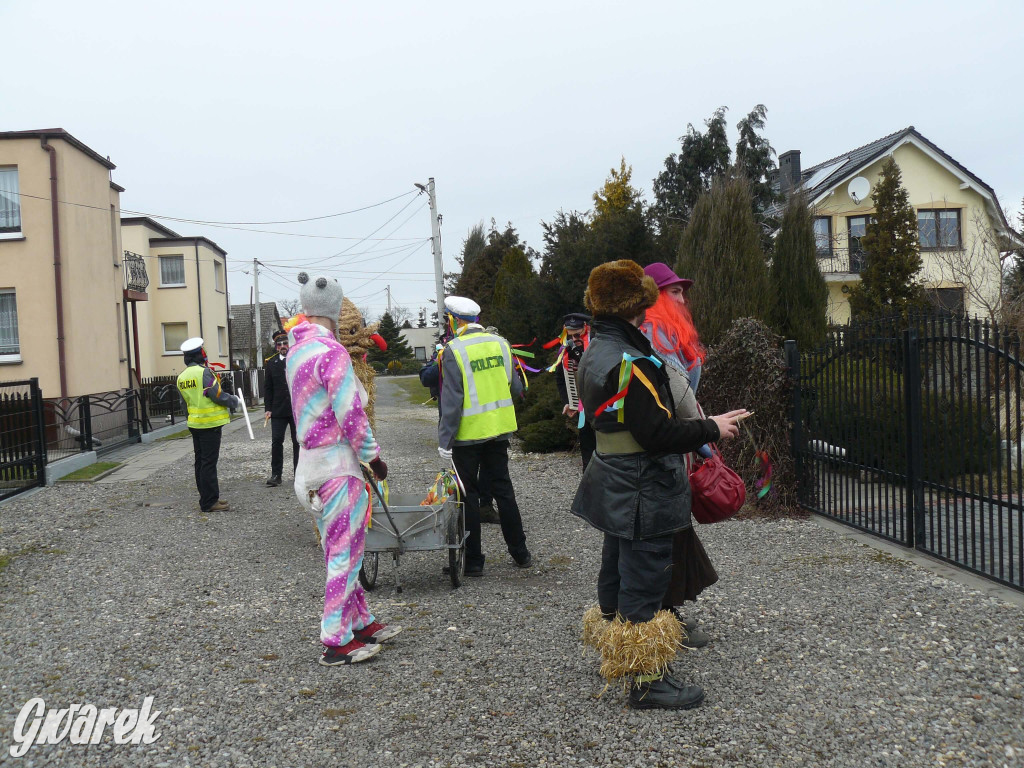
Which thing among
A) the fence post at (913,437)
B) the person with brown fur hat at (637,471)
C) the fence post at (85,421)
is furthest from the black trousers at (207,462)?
the fence post at (913,437)

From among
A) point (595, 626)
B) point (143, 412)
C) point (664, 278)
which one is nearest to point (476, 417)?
point (664, 278)

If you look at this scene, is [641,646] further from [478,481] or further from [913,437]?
[913,437]

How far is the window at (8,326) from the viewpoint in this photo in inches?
645

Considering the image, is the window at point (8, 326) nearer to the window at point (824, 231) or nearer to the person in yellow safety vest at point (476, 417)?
the person in yellow safety vest at point (476, 417)

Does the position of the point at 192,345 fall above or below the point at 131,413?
above

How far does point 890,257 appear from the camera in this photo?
17234 mm

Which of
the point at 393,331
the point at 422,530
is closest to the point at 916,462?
the point at 422,530

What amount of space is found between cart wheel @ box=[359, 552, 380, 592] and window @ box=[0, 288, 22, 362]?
13.8 m

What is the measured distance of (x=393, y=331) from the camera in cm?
7406

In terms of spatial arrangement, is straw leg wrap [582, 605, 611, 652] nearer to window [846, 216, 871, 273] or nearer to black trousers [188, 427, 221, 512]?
black trousers [188, 427, 221, 512]

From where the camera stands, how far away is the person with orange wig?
3742mm

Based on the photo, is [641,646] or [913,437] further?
[913,437]

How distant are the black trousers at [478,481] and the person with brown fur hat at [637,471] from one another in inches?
87.2

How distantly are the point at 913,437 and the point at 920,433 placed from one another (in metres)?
0.11
